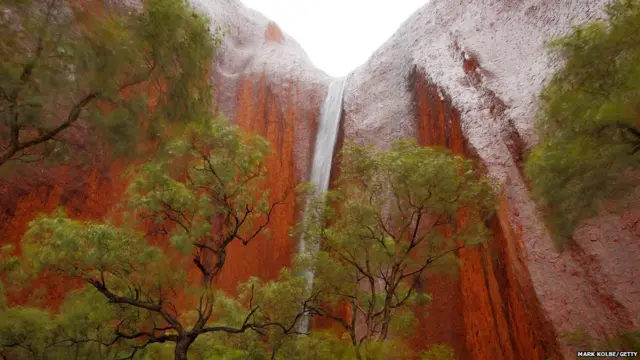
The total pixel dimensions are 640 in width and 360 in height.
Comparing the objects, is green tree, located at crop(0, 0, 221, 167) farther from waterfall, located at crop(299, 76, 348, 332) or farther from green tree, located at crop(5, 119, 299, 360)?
waterfall, located at crop(299, 76, 348, 332)

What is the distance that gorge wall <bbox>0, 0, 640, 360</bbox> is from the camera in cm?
952

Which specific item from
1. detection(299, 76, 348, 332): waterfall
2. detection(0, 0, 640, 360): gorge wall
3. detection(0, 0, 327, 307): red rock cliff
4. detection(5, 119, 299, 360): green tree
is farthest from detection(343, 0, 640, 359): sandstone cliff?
detection(5, 119, 299, 360): green tree

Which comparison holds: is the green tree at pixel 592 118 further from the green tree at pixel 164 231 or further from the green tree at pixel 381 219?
the green tree at pixel 164 231

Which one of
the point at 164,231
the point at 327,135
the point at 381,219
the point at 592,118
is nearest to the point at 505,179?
the point at 381,219

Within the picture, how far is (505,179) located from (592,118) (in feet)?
18.8

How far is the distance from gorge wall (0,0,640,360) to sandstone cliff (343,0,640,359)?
0.10ft

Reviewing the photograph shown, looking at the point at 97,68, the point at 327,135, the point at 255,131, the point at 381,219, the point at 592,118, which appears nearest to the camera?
the point at 97,68

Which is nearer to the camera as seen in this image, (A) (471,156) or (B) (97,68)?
(B) (97,68)

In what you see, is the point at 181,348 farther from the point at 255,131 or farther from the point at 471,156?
the point at 255,131

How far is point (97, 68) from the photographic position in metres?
5.40

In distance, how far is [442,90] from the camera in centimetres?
1530

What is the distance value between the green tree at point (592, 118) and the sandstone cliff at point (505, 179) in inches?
112

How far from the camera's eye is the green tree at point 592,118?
586 centimetres

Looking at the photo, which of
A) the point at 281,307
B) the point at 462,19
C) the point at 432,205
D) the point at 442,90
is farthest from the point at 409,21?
the point at 281,307
